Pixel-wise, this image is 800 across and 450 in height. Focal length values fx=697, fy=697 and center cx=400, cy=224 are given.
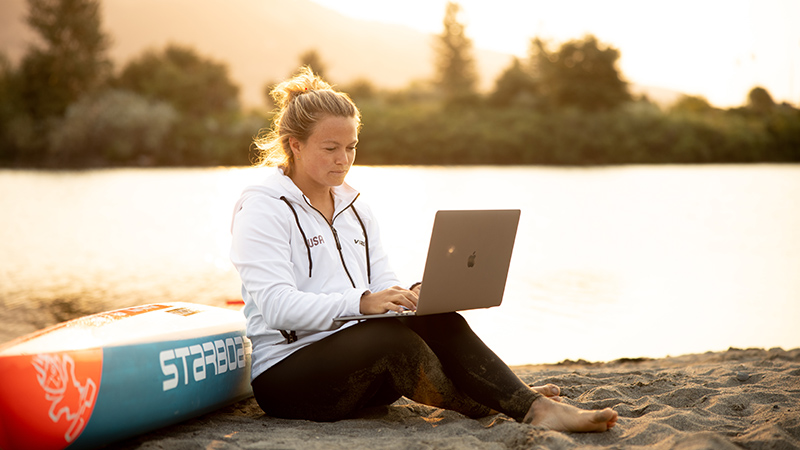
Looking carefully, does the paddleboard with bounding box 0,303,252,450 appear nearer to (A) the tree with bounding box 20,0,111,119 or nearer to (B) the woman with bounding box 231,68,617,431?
(B) the woman with bounding box 231,68,617,431

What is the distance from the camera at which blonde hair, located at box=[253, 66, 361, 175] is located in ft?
8.73

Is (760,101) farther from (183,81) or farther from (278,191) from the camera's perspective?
(278,191)

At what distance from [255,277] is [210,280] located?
5781mm

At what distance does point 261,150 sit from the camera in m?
2.98

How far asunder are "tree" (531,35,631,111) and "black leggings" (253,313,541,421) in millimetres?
45724

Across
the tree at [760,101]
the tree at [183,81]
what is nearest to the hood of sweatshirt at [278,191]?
the tree at [760,101]

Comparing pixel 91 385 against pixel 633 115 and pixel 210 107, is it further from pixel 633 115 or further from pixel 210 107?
pixel 210 107

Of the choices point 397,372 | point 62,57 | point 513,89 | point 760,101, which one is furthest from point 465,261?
point 62,57

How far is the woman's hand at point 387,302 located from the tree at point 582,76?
45.8 meters

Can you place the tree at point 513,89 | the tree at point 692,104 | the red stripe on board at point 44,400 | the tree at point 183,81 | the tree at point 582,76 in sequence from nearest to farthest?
the red stripe on board at point 44,400
the tree at point 692,104
the tree at point 582,76
the tree at point 513,89
the tree at point 183,81

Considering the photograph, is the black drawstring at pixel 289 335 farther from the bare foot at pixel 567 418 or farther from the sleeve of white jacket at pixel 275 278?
the bare foot at pixel 567 418

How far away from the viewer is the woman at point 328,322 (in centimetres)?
242

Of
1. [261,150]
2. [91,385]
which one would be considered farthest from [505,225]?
[91,385]

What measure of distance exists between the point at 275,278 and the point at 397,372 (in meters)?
0.55
